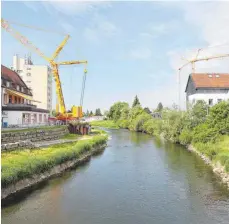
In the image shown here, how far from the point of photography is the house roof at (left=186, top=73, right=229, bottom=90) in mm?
46791

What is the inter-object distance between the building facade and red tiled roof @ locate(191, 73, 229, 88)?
24.8m

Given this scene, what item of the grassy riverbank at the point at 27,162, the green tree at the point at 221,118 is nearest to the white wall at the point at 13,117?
the grassy riverbank at the point at 27,162

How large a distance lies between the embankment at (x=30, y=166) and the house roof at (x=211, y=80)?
Result: 85.1ft

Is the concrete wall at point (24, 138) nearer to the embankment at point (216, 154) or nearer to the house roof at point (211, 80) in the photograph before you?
the embankment at point (216, 154)

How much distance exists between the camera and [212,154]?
26.8m

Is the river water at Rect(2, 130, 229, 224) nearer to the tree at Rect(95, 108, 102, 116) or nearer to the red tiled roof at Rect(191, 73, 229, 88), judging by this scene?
the red tiled roof at Rect(191, 73, 229, 88)

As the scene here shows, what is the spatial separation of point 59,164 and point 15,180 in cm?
629

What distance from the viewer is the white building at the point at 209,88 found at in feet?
153

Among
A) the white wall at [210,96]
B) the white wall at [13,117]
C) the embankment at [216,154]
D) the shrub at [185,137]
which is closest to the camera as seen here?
the embankment at [216,154]

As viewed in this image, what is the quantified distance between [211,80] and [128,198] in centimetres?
3590

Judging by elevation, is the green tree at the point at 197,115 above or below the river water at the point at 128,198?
above

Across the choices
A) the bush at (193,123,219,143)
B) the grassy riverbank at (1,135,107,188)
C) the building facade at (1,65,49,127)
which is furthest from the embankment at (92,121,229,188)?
the building facade at (1,65,49,127)

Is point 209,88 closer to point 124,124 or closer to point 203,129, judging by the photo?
point 203,129

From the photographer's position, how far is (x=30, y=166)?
19.0 metres
